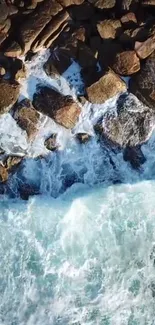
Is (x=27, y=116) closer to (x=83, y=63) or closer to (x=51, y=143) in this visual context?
(x=51, y=143)

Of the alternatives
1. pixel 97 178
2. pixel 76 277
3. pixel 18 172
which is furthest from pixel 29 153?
pixel 76 277

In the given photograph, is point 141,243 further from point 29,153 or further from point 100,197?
point 29,153

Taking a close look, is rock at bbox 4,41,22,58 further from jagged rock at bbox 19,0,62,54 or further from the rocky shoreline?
jagged rock at bbox 19,0,62,54

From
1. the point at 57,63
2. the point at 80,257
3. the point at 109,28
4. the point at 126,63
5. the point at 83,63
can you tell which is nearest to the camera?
the point at 80,257

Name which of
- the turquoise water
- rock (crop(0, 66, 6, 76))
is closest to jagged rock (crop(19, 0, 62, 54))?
rock (crop(0, 66, 6, 76))

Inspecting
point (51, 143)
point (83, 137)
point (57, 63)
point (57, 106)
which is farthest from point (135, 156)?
point (57, 63)

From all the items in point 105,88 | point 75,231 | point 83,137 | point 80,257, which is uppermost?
point 105,88
